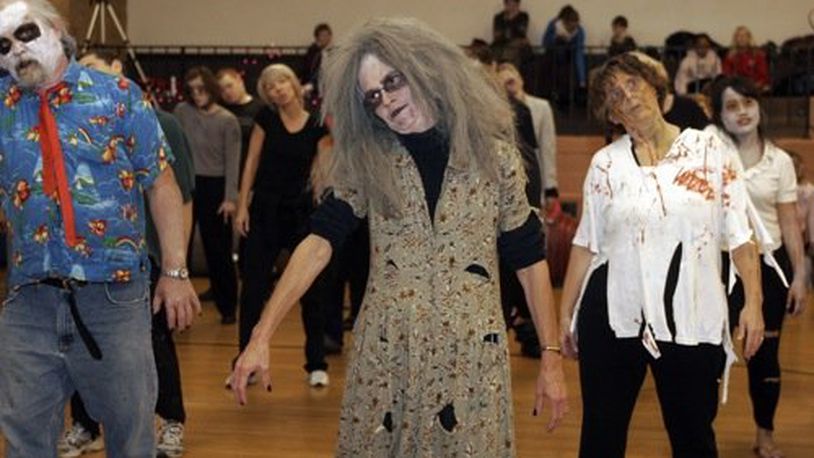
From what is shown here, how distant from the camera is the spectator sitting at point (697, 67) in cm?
1697

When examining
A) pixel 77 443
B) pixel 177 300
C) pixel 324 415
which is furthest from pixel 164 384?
pixel 177 300

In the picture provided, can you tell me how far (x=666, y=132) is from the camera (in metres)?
4.59

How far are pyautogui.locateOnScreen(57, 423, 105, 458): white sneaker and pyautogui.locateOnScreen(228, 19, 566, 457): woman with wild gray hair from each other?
2.80 meters

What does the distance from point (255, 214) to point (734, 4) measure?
12.7 m

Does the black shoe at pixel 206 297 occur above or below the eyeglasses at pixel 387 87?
below

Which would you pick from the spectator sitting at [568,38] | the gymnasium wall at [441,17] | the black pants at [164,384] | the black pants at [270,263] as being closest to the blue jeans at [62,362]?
the black pants at [164,384]

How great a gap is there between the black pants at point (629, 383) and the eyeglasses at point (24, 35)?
1.80 metres

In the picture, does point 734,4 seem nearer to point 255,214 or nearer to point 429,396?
point 255,214

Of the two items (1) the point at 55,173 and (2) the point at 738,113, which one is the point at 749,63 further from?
(1) the point at 55,173

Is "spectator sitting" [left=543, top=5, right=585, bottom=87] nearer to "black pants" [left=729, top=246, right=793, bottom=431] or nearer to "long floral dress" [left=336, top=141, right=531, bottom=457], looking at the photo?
"black pants" [left=729, top=246, right=793, bottom=431]

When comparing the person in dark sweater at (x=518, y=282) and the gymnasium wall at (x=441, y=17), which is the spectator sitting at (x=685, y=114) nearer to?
the person in dark sweater at (x=518, y=282)

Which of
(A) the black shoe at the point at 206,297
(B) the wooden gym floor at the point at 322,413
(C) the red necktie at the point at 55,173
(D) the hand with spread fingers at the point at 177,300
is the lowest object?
(A) the black shoe at the point at 206,297

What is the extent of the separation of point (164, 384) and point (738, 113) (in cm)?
242

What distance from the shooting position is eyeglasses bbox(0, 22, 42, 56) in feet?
12.7
